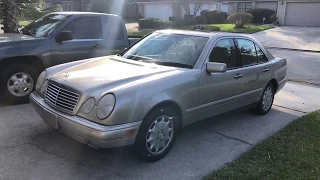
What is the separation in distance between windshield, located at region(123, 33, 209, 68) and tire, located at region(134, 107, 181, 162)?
834 millimetres

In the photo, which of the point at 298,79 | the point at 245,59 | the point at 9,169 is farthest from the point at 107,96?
the point at 298,79

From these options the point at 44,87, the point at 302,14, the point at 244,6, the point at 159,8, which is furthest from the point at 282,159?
the point at 159,8

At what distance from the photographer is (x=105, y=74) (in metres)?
3.98

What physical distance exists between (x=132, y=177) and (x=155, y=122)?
0.68 meters

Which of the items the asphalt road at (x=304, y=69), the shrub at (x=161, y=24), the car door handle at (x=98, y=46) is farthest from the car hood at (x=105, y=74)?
the shrub at (x=161, y=24)

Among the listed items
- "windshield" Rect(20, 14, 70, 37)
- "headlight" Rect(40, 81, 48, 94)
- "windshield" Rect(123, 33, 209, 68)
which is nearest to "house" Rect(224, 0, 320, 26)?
"windshield" Rect(20, 14, 70, 37)

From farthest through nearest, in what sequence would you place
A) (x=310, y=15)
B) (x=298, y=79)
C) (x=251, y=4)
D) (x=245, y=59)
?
(x=251, y=4) < (x=310, y=15) < (x=298, y=79) < (x=245, y=59)

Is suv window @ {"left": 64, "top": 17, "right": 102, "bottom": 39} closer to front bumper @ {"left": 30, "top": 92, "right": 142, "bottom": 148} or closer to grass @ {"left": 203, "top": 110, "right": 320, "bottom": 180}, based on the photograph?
front bumper @ {"left": 30, "top": 92, "right": 142, "bottom": 148}

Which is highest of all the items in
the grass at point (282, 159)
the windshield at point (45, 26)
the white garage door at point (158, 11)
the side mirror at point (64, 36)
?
the white garage door at point (158, 11)

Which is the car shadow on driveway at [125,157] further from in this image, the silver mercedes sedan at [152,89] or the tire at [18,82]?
the tire at [18,82]

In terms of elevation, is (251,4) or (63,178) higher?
(251,4)

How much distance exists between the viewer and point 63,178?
11.2 ft

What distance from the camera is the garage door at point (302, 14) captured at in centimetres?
3228

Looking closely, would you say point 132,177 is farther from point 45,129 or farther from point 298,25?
point 298,25
